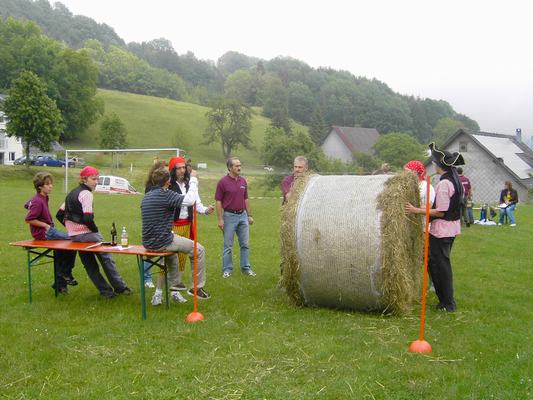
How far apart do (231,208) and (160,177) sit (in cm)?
234

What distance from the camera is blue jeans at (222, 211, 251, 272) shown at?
900 cm

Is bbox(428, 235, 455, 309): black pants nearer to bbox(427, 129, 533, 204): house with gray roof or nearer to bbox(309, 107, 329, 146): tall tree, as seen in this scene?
bbox(427, 129, 533, 204): house with gray roof

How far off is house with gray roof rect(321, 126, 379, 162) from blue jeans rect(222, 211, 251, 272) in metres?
63.2

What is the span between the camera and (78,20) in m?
168

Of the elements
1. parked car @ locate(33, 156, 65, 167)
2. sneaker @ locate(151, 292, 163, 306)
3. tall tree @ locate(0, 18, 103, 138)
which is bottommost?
parked car @ locate(33, 156, 65, 167)

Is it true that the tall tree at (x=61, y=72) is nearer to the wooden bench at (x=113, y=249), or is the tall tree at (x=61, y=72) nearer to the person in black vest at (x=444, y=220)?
the wooden bench at (x=113, y=249)

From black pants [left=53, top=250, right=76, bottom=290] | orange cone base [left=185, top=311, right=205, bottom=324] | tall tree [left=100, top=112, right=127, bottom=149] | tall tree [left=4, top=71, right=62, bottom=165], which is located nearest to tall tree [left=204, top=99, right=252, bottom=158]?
tall tree [left=100, top=112, right=127, bottom=149]

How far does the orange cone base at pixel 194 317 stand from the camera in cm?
645

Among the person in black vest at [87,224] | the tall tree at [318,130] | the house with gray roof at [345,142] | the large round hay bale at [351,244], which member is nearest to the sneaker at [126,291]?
the person in black vest at [87,224]

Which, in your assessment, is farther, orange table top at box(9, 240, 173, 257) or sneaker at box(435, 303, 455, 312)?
sneaker at box(435, 303, 455, 312)

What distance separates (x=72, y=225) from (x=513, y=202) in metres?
15.4

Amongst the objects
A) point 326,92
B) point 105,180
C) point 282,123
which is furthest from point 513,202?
point 326,92

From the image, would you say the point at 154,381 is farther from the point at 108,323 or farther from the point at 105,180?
the point at 105,180

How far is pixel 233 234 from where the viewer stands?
29.8ft
